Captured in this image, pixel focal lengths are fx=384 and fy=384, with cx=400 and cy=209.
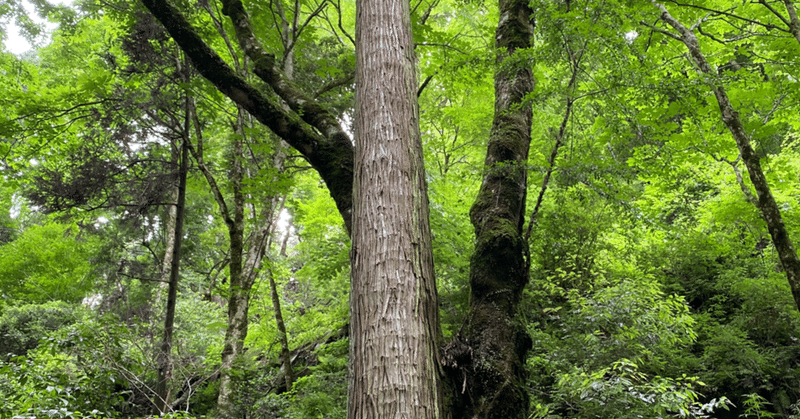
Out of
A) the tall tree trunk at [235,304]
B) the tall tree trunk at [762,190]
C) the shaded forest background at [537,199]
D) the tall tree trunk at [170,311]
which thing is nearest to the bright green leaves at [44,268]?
the shaded forest background at [537,199]

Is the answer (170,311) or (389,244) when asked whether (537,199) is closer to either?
(389,244)

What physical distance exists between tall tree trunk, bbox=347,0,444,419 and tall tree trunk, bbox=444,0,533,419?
40 centimetres

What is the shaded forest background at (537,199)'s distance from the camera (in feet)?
11.6

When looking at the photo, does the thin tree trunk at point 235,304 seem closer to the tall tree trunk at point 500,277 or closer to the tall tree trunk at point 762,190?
the tall tree trunk at point 500,277

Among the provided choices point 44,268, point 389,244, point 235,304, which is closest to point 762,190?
point 389,244

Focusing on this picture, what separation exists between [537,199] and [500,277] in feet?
6.84

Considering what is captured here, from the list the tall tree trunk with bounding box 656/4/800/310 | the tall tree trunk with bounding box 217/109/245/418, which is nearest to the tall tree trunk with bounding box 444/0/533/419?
the tall tree trunk with bounding box 656/4/800/310

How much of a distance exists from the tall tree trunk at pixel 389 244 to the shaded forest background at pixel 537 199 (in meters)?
1.16

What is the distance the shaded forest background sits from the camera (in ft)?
11.6

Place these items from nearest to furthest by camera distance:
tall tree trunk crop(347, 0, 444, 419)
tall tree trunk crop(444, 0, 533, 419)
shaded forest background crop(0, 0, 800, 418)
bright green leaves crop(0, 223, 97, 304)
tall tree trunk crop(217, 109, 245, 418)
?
1. tall tree trunk crop(347, 0, 444, 419)
2. tall tree trunk crop(444, 0, 533, 419)
3. shaded forest background crop(0, 0, 800, 418)
4. tall tree trunk crop(217, 109, 245, 418)
5. bright green leaves crop(0, 223, 97, 304)

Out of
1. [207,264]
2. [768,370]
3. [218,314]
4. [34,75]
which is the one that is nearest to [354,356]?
[768,370]

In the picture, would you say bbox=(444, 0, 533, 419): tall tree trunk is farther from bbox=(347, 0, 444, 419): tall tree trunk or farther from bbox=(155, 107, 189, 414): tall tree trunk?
bbox=(155, 107, 189, 414): tall tree trunk

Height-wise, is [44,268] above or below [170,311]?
above

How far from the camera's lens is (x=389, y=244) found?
5.90 feet
